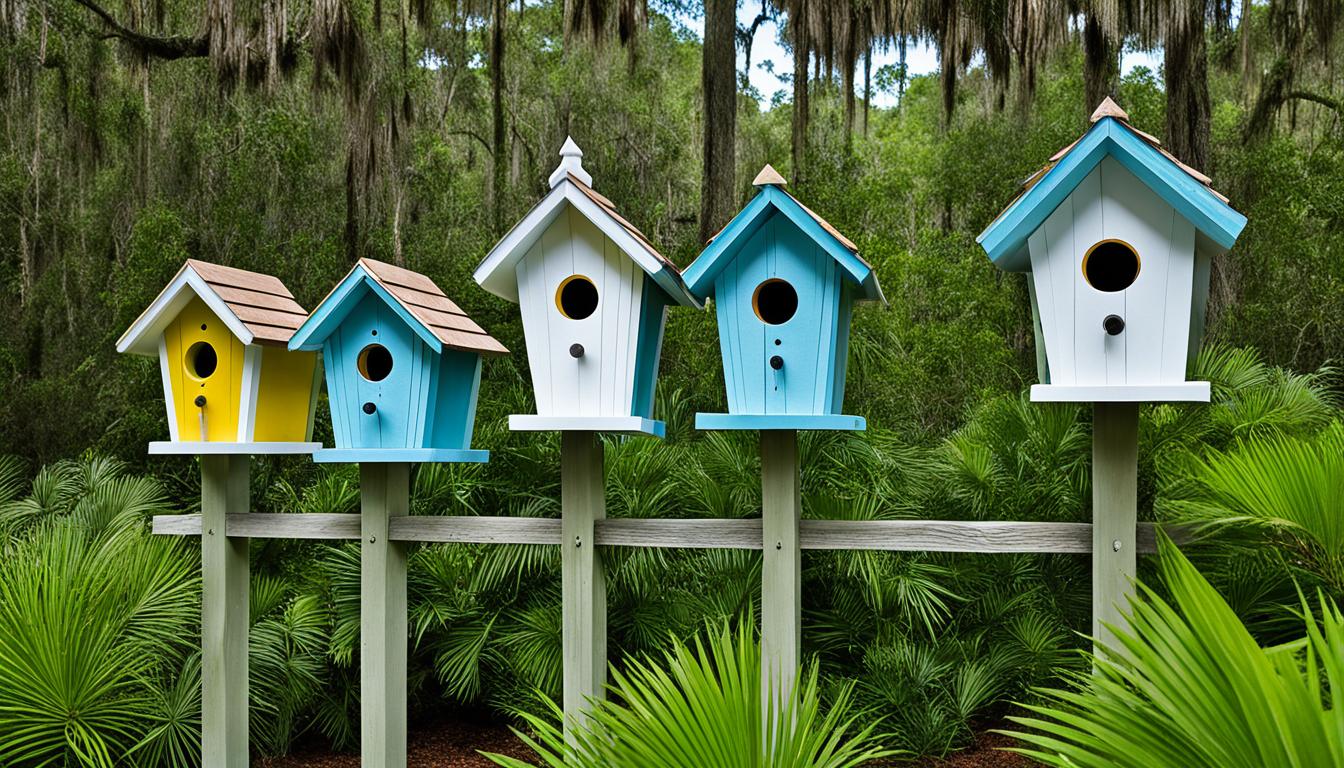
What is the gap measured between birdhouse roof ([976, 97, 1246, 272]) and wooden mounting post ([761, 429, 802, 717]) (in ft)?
3.58

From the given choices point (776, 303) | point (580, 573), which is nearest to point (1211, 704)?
point (776, 303)

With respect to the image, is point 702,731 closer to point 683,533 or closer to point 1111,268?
point 683,533

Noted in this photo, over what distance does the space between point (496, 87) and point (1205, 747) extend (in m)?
11.6

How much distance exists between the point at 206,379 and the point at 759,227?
2.62 metres

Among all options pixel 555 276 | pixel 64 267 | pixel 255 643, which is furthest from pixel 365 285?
pixel 64 267

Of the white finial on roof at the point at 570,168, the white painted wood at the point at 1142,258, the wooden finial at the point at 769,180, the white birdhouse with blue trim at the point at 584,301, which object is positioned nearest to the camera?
the white painted wood at the point at 1142,258

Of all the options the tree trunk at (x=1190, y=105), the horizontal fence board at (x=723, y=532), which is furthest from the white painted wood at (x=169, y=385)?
the tree trunk at (x=1190, y=105)

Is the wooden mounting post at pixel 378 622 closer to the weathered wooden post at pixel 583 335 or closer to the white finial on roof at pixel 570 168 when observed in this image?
the weathered wooden post at pixel 583 335

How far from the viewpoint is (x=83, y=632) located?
454 cm

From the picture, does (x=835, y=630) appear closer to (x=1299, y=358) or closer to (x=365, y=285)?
(x=365, y=285)

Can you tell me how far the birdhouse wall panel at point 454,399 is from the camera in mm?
4328

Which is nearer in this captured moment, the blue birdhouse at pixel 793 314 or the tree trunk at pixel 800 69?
the blue birdhouse at pixel 793 314

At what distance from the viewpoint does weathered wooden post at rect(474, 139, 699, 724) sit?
3.94 meters

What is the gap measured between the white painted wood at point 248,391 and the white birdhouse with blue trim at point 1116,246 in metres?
3.13
